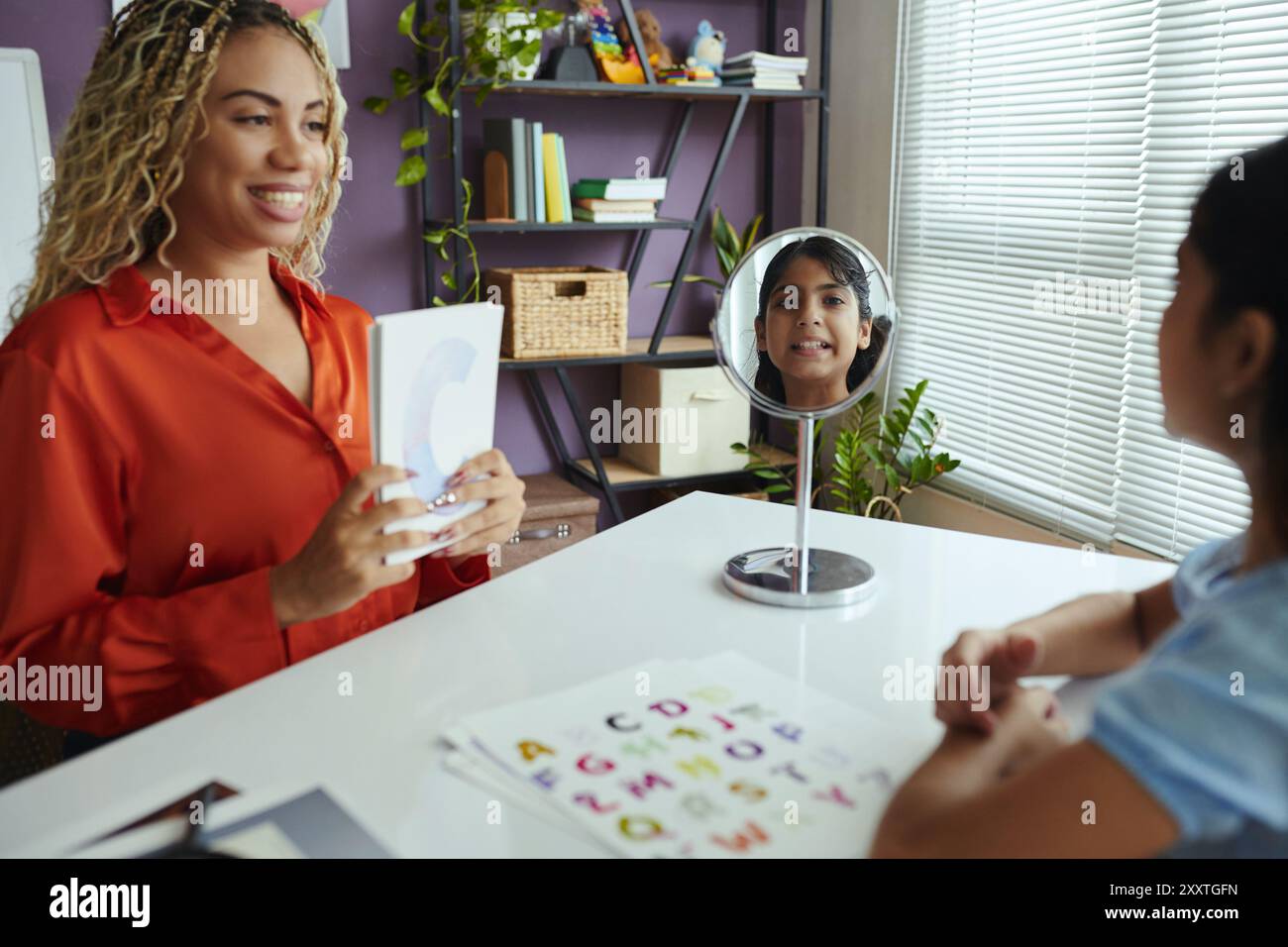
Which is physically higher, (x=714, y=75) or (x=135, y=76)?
(x=714, y=75)

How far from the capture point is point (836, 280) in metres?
1.42

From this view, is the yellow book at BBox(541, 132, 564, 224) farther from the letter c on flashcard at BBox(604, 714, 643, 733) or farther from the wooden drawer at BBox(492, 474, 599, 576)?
the letter c on flashcard at BBox(604, 714, 643, 733)

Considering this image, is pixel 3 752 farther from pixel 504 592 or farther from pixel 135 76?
pixel 135 76

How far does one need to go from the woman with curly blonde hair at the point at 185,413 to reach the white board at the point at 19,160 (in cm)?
146

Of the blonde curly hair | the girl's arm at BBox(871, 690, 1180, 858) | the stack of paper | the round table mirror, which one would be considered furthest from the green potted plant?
the girl's arm at BBox(871, 690, 1180, 858)

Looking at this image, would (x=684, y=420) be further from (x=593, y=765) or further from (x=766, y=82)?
(x=593, y=765)

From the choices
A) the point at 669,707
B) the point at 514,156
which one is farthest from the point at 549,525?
the point at 669,707

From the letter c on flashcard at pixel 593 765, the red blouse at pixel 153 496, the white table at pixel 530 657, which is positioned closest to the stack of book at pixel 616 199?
the white table at pixel 530 657

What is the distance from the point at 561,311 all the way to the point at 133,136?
73.4 inches

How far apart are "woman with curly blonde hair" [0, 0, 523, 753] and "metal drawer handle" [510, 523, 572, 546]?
1.62 m

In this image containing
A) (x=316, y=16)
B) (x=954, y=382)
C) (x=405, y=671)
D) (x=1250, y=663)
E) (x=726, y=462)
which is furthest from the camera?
(x=726, y=462)

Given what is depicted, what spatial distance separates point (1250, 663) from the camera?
67 centimetres
